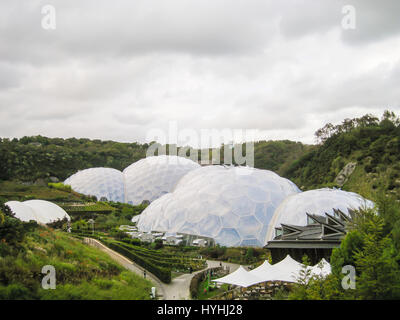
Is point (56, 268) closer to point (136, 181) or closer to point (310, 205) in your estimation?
point (310, 205)

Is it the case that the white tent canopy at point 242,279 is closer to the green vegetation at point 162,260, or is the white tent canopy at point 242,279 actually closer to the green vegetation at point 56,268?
the green vegetation at point 56,268

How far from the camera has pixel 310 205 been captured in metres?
25.5

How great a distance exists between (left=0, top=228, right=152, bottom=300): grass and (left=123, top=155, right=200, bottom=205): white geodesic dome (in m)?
33.1

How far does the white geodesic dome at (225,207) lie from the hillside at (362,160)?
10.2 m

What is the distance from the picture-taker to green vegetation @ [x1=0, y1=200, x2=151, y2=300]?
8.89 metres

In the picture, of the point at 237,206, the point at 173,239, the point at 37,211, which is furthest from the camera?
the point at 37,211

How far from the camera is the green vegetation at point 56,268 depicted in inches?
350

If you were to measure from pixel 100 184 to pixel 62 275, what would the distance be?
4034 centimetres

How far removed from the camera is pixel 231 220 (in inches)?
1062

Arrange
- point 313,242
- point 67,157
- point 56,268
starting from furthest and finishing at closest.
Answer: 1. point 67,157
2. point 313,242
3. point 56,268

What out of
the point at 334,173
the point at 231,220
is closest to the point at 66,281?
the point at 231,220

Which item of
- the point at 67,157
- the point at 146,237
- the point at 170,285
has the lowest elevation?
the point at 170,285

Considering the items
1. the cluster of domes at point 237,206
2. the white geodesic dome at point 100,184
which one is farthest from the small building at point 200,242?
the white geodesic dome at point 100,184

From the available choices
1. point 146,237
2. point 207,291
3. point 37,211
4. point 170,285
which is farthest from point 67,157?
point 207,291
